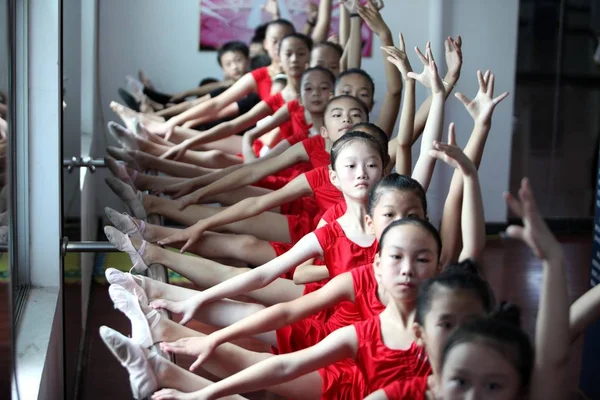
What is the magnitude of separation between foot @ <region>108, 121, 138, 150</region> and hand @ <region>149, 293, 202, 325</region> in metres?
1.96

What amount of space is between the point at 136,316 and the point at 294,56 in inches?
94.6

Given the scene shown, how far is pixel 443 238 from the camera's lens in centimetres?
254

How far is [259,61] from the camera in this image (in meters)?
5.89

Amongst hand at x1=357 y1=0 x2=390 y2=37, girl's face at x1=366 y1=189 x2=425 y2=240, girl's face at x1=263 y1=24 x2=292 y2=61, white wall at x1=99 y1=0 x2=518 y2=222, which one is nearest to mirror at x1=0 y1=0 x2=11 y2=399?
girl's face at x1=366 y1=189 x2=425 y2=240

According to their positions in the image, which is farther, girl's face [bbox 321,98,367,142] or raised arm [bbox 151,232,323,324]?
girl's face [bbox 321,98,367,142]

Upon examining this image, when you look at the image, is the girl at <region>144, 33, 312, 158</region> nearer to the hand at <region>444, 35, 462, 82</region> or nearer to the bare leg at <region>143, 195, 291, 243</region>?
the bare leg at <region>143, 195, 291, 243</region>

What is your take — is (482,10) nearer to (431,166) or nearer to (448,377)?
(431,166)

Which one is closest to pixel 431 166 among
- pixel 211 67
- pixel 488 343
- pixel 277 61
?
pixel 488 343

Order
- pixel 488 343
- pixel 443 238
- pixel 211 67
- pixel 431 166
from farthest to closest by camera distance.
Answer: pixel 211 67, pixel 431 166, pixel 443 238, pixel 488 343

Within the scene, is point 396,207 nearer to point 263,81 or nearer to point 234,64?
point 263,81

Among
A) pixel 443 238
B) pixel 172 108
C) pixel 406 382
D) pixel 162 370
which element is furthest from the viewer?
pixel 172 108

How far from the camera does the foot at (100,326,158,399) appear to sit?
2.05m

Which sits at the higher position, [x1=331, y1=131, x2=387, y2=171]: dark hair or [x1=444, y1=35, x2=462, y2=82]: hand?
[x1=444, y1=35, x2=462, y2=82]: hand

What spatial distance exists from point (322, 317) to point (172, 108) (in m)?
3.13
